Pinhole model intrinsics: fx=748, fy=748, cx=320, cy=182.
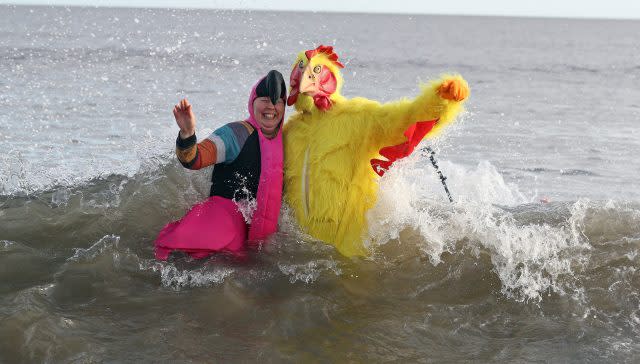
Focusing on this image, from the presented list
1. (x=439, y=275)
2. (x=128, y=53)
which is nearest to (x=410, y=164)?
(x=439, y=275)

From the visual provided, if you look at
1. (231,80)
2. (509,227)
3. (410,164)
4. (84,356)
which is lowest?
(84,356)

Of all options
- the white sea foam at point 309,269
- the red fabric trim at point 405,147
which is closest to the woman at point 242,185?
the white sea foam at point 309,269

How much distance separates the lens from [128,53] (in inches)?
1117

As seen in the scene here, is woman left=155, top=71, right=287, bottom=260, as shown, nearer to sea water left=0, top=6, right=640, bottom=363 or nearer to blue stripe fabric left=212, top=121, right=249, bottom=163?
blue stripe fabric left=212, top=121, right=249, bottom=163

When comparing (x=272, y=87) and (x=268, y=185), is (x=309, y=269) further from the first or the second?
(x=272, y=87)

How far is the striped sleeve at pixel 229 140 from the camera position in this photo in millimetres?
4758

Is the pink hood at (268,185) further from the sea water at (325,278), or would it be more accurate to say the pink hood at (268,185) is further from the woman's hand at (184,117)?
the woman's hand at (184,117)

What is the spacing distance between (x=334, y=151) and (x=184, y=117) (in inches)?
39.0

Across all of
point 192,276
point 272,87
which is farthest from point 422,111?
point 192,276

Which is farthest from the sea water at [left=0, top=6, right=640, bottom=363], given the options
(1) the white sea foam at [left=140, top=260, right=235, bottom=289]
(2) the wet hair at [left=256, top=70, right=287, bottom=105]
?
(2) the wet hair at [left=256, top=70, right=287, bottom=105]

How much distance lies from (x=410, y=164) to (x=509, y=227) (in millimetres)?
824

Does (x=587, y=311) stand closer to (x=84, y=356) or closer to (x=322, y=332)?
(x=322, y=332)

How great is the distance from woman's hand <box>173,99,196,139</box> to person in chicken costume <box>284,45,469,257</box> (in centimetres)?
77

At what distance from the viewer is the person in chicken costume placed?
15.3 feet
